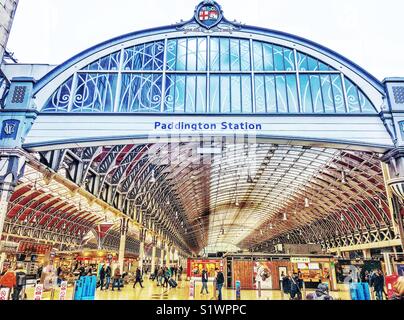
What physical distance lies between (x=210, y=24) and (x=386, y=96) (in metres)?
8.24

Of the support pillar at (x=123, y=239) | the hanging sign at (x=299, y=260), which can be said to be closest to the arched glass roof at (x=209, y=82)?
the support pillar at (x=123, y=239)

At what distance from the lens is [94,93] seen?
12430 millimetres

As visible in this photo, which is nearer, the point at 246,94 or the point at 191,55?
the point at 246,94

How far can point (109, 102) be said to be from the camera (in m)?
12.3

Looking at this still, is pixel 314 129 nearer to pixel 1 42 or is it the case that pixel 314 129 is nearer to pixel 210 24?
pixel 210 24

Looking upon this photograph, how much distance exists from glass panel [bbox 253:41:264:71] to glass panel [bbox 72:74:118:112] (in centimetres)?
615

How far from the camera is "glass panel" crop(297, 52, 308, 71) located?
13.0 meters

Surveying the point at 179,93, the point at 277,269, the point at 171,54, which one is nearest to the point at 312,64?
the point at 179,93

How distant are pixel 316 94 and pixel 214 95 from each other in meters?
4.28

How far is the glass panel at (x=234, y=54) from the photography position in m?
13.1

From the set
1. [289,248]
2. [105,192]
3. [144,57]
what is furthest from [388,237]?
[144,57]

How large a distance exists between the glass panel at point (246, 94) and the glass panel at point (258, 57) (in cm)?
71

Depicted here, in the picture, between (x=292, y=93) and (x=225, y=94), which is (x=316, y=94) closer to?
(x=292, y=93)

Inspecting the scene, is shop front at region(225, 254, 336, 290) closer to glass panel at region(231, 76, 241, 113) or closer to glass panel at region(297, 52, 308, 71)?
glass panel at region(231, 76, 241, 113)
